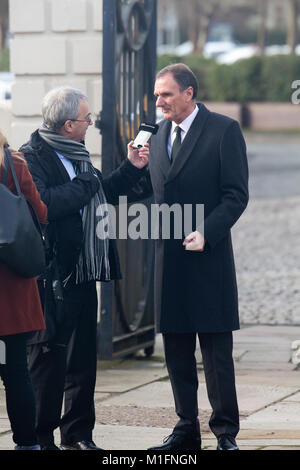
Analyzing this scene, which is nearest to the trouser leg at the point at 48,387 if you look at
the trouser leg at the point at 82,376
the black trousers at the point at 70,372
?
the black trousers at the point at 70,372

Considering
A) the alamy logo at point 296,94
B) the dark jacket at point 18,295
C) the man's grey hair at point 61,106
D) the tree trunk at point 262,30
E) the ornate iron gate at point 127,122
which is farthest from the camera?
the tree trunk at point 262,30

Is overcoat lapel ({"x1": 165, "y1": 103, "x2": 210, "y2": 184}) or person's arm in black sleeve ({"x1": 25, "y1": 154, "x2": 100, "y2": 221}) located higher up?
overcoat lapel ({"x1": 165, "y1": 103, "x2": 210, "y2": 184})

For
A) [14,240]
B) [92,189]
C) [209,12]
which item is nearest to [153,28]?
[92,189]

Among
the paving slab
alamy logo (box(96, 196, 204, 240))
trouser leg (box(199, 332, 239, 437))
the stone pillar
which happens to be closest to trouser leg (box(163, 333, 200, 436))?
trouser leg (box(199, 332, 239, 437))

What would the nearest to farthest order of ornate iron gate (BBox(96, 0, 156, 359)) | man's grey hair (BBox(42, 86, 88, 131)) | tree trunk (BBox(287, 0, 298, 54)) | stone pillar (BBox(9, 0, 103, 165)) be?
man's grey hair (BBox(42, 86, 88, 131)), ornate iron gate (BBox(96, 0, 156, 359)), stone pillar (BBox(9, 0, 103, 165)), tree trunk (BBox(287, 0, 298, 54))

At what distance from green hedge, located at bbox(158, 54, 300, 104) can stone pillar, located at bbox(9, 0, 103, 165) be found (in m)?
26.4

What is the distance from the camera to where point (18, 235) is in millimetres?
4707

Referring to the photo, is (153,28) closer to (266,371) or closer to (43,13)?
(43,13)

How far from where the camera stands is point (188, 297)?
5309 mm

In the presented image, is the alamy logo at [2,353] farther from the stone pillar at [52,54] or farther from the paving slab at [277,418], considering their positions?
the stone pillar at [52,54]

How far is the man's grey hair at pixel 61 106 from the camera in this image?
5262mm

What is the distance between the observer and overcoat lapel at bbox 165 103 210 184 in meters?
5.27

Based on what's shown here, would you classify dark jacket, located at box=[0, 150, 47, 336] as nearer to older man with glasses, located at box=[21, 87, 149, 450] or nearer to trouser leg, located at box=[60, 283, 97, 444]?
older man with glasses, located at box=[21, 87, 149, 450]
